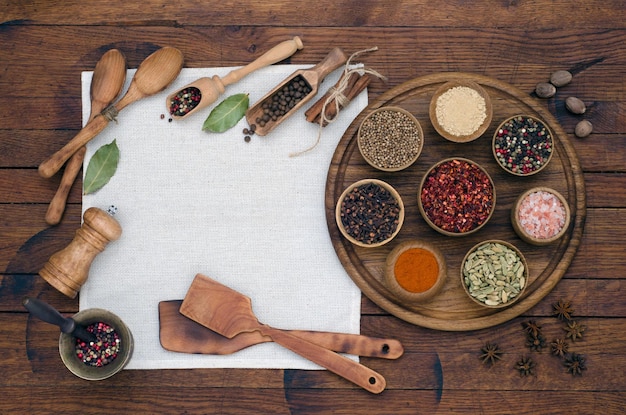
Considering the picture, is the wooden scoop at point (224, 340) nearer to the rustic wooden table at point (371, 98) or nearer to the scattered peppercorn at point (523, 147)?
the rustic wooden table at point (371, 98)

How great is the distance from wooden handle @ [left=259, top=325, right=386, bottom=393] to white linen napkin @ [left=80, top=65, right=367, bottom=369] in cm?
6

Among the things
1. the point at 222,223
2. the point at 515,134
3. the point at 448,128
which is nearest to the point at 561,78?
the point at 515,134

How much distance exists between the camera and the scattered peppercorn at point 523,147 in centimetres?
206

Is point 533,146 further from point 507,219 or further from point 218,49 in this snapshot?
point 218,49

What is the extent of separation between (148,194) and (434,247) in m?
1.08

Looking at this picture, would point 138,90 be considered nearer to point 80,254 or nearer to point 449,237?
point 80,254

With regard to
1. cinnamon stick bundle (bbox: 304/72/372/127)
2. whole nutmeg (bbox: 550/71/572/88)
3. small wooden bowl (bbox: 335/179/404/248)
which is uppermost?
whole nutmeg (bbox: 550/71/572/88)

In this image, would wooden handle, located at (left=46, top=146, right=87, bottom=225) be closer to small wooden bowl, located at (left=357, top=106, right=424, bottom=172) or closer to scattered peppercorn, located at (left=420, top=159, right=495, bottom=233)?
small wooden bowl, located at (left=357, top=106, right=424, bottom=172)

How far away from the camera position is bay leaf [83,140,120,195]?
220 cm

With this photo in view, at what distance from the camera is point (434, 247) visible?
6.68 feet

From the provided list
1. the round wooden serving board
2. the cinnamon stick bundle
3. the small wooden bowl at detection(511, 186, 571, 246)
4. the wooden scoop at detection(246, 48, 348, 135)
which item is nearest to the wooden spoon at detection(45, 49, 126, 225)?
the wooden scoop at detection(246, 48, 348, 135)

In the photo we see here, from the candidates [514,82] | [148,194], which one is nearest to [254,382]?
[148,194]

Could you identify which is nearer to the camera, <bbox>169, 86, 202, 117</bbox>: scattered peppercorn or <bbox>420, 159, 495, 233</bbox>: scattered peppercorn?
<bbox>420, 159, 495, 233</bbox>: scattered peppercorn

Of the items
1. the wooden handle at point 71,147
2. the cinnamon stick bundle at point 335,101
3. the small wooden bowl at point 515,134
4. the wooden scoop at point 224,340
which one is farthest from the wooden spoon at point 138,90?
the small wooden bowl at point 515,134
